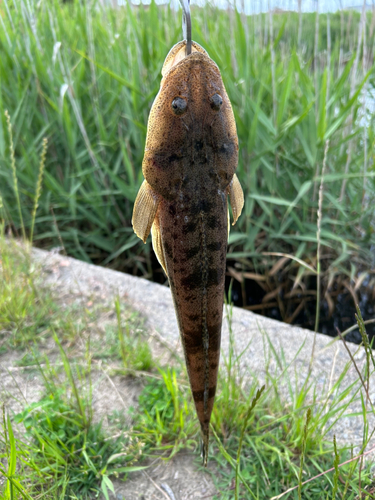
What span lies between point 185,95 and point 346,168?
191cm

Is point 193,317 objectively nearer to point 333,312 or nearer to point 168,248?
point 168,248

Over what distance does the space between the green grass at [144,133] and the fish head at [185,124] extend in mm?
1390

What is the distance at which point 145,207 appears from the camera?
98 cm

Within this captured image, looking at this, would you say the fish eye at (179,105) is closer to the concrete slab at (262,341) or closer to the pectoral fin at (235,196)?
the pectoral fin at (235,196)

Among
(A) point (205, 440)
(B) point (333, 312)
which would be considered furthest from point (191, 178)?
(B) point (333, 312)

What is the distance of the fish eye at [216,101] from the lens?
916mm

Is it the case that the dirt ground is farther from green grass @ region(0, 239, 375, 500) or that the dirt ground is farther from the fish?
the fish

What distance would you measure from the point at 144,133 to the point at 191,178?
1761 mm

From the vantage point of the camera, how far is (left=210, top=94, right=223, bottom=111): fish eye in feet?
3.00

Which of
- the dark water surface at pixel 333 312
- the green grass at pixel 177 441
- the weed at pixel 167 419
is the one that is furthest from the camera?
the dark water surface at pixel 333 312

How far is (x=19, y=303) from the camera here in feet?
6.49

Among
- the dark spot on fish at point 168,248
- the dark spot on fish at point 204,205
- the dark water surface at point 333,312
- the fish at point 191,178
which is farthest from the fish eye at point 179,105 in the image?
the dark water surface at point 333,312

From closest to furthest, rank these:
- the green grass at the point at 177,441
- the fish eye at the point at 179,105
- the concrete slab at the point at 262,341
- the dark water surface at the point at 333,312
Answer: the fish eye at the point at 179,105 → the green grass at the point at 177,441 → the concrete slab at the point at 262,341 → the dark water surface at the point at 333,312

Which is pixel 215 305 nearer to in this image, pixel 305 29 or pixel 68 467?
pixel 68 467
